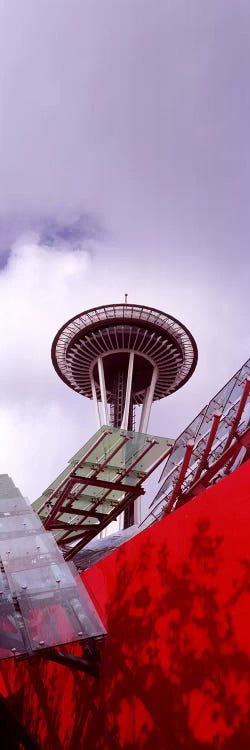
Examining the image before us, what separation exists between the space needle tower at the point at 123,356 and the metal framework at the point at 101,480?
28581mm

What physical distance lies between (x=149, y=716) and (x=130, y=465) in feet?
30.2

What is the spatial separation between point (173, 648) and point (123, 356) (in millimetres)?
46891

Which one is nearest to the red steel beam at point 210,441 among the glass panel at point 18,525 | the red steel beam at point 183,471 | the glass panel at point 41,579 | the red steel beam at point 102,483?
the red steel beam at point 183,471

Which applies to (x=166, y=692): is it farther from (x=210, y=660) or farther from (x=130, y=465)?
(x=130, y=465)

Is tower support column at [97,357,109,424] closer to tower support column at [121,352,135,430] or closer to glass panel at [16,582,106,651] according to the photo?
tower support column at [121,352,135,430]

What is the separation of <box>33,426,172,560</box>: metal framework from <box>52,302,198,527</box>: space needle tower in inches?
1125

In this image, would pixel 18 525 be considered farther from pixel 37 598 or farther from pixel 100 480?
pixel 100 480

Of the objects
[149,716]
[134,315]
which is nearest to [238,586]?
[149,716]

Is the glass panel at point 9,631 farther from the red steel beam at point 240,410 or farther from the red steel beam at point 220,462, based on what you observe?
the red steel beam at point 220,462

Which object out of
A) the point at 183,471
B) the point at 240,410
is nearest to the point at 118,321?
the point at 183,471

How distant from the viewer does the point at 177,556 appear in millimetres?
6793

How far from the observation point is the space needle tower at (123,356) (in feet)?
163

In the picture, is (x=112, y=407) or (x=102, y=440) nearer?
(x=102, y=440)

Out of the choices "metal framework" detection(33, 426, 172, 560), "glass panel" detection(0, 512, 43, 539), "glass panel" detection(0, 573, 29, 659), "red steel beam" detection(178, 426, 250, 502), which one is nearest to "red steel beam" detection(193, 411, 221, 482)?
"red steel beam" detection(178, 426, 250, 502)
